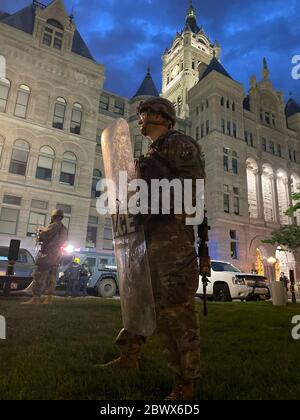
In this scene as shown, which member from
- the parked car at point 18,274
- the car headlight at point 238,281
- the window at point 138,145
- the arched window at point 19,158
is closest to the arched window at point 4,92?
the arched window at point 19,158

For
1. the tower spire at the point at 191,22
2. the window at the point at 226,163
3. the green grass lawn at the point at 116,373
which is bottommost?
the green grass lawn at the point at 116,373

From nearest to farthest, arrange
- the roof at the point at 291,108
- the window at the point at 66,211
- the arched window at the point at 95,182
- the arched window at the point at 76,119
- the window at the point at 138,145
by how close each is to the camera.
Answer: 1. the window at the point at 66,211
2. the arched window at the point at 76,119
3. the arched window at the point at 95,182
4. the window at the point at 138,145
5. the roof at the point at 291,108

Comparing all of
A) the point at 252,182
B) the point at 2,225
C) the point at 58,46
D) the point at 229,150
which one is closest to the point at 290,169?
the point at 252,182

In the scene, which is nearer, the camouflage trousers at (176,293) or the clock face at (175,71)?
the camouflage trousers at (176,293)

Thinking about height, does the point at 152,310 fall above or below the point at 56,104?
below

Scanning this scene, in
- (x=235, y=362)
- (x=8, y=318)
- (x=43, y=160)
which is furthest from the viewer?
(x=43, y=160)

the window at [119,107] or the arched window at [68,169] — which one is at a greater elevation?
the window at [119,107]

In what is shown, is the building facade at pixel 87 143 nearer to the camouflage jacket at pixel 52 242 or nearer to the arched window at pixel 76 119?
the arched window at pixel 76 119

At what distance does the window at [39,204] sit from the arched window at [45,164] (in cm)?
208

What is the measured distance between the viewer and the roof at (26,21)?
2645cm

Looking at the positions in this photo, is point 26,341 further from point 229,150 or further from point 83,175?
point 229,150

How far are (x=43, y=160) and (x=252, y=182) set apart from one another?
25.0 m

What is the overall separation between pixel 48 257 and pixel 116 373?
533 centimetres

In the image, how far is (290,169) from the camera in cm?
4022
